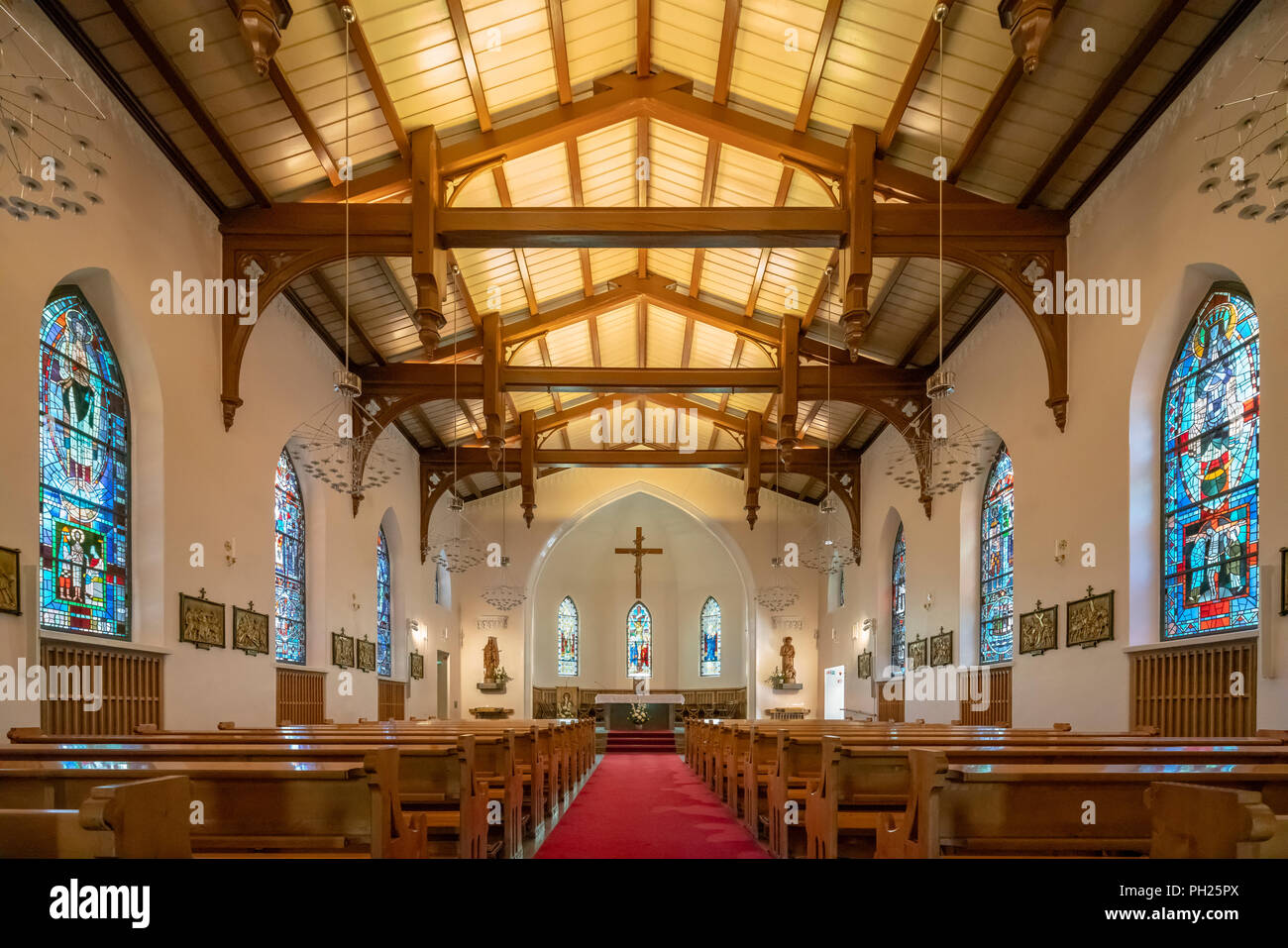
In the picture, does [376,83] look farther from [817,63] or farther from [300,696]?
[300,696]

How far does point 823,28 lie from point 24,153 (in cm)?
608

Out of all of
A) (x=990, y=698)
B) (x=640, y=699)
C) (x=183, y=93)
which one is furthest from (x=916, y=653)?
(x=183, y=93)

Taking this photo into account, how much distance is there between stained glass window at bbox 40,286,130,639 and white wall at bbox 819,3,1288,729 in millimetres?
8554

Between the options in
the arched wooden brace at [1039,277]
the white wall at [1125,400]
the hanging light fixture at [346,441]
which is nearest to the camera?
the white wall at [1125,400]

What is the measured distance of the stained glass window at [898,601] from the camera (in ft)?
58.2

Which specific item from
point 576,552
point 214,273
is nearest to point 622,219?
point 214,273

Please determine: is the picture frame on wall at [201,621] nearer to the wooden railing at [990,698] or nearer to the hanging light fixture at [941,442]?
the hanging light fixture at [941,442]

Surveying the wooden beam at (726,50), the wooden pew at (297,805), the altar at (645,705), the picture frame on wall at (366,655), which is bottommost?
the altar at (645,705)

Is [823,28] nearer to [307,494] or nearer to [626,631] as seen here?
[307,494]

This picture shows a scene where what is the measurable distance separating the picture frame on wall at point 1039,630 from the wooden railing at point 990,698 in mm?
1085

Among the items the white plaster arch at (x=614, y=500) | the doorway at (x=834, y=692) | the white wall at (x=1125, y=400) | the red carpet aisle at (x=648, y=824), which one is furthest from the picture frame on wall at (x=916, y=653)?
the white plaster arch at (x=614, y=500)

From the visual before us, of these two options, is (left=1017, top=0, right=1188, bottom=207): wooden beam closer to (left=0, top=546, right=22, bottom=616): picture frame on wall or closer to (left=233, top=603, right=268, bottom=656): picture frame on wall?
(left=0, top=546, right=22, bottom=616): picture frame on wall

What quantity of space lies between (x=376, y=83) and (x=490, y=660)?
16.5m
